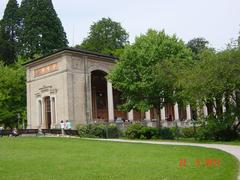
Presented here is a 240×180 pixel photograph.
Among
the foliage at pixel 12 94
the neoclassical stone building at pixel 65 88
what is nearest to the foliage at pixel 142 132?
the neoclassical stone building at pixel 65 88

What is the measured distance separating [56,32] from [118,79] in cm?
3307

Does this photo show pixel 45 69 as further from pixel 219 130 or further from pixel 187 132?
pixel 219 130

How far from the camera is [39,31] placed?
65.6m

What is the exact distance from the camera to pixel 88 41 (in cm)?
7319

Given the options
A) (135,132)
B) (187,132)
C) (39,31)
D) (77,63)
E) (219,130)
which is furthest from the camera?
(39,31)

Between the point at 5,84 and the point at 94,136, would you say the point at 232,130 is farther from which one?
the point at 5,84

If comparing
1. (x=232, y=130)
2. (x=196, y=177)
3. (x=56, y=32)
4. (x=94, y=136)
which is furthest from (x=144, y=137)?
(x=56, y=32)

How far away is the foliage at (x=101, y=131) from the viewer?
3500cm

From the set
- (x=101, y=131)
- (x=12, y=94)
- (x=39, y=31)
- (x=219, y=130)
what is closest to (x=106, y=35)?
(x=39, y=31)

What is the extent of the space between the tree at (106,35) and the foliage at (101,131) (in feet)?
119

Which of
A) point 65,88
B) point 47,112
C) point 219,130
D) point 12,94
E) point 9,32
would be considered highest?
point 9,32

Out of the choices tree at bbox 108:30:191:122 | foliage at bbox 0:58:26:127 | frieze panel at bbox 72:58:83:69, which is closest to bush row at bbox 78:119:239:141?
tree at bbox 108:30:191:122

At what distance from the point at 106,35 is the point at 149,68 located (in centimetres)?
3616

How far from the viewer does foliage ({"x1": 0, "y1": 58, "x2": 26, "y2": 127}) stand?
5402 centimetres
